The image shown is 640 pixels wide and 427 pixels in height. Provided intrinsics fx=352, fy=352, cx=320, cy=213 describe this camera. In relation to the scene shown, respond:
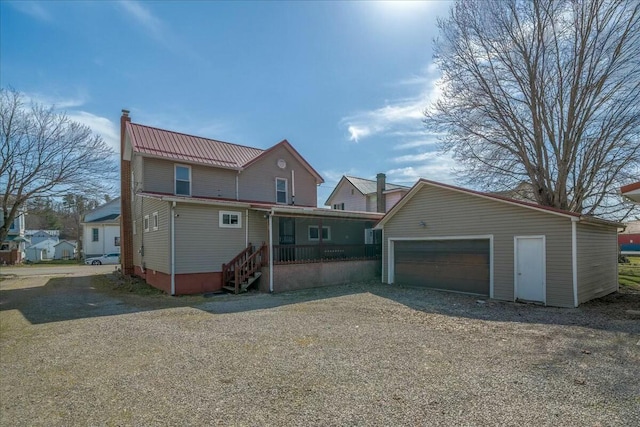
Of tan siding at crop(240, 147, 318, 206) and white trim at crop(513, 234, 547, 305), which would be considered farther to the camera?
tan siding at crop(240, 147, 318, 206)

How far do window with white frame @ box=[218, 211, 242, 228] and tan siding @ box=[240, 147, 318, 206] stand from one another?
14.1 ft

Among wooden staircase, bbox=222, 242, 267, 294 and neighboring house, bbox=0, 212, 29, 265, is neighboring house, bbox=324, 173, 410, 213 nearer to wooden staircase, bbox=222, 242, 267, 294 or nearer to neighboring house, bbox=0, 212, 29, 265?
wooden staircase, bbox=222, 242, 267, 294

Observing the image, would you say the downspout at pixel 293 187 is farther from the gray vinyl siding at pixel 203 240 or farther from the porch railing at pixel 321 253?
the gray vinyl siding at pixel 203 240

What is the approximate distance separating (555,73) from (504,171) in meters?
4.65

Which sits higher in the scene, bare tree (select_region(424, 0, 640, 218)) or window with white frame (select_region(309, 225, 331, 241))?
bare tree (select_region(424, 0, 640, 218))

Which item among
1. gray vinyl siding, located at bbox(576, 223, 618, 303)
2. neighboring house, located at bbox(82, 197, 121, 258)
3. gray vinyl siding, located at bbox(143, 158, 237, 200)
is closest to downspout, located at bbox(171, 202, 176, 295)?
gray vinyl siding, located at bbox(143, 158, 237, 200)

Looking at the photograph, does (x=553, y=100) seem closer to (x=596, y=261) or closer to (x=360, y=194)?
(x=596, y=261)

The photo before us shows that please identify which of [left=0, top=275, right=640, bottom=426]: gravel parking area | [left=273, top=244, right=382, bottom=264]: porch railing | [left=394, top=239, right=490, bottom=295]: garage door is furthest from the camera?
[left=273, top=244, right=382, bottom=264]: porch railing

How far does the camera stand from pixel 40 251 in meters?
43.6

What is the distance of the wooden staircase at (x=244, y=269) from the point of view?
13.3 metres

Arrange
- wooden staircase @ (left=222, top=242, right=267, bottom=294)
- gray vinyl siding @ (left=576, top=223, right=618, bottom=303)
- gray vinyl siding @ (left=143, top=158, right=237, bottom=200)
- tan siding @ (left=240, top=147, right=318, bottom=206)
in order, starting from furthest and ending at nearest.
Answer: tan siding @ (left=240, top=147, right=318, bottom=206) → gray vinyl siding @ (left=143, top=158, right=237, bottom=200) → wooden staircase @ (left=222, top=242, right=267, bottom=294) → gray vinyl siding @ (left=576, top=223, right=618, bottom=303)

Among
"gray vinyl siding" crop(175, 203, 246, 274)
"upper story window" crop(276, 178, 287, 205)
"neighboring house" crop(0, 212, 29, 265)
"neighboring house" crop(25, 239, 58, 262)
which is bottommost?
"neighboring house" crop(25, 239, 58, 262)

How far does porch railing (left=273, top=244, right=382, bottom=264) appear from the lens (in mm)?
14281

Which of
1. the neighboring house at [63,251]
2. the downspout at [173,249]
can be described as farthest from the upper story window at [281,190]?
the neighboring house at [63,251]
